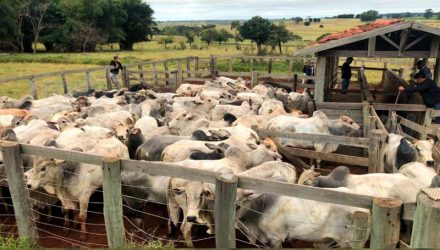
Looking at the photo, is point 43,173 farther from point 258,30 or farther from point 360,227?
point 258,30

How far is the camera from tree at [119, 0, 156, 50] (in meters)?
63.2

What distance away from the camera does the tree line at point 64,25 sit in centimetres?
5297

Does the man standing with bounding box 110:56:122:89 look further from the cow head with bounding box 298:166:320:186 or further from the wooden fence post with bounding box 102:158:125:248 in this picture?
the wooden fence post with bounding box 102:158:125:248

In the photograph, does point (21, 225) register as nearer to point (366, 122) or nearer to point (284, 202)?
point (284, 202)

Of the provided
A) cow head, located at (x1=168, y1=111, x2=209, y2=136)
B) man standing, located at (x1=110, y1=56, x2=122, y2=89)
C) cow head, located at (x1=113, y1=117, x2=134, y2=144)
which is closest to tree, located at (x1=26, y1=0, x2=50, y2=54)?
man standing, located at (x1=110, y1=56, x2=122, y2=89)

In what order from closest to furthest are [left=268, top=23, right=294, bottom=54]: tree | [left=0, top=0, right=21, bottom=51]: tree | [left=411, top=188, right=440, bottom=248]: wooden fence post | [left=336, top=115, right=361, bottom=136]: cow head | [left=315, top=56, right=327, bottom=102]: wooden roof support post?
[left=411, top=188, right=440, bottom=248]: wooden fence post < [left=336, top=115, right=361, bottom=136]: cow head < [left=315, top=56, right=327, bottom=102]: wooden roof support post < [left=268, top=23, right=294, bottom=54]: tree < [left=0, top=0, right=21, bottom=51]: tree

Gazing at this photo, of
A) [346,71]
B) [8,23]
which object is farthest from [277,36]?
[8,23]

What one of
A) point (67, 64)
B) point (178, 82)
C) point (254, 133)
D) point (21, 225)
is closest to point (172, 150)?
point (254, 133)

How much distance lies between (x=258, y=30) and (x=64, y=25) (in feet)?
93.1

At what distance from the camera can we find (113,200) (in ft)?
15.1

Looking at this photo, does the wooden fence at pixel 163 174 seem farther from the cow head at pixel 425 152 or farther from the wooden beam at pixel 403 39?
the wooden beam at pixel 403 39

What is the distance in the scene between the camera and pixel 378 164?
23.7ft

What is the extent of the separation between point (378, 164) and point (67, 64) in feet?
118

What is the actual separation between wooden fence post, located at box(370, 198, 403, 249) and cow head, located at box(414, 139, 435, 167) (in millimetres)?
4315
